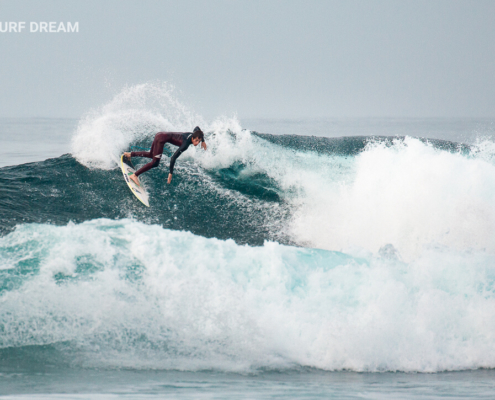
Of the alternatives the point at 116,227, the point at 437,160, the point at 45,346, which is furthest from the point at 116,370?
the point at 437,160

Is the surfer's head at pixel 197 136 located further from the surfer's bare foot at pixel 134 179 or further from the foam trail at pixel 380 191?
the foam trail at pixel 380 191

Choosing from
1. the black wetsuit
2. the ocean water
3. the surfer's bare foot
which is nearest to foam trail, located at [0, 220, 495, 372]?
the ocean water

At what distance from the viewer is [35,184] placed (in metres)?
7.96

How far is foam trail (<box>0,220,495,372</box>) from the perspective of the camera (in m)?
4.34

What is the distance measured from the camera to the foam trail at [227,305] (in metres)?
4.34

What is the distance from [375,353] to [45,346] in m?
3.00

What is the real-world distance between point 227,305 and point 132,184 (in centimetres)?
406

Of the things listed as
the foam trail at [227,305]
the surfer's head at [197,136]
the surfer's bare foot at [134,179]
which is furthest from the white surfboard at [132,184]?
the foam trail at [227,305]

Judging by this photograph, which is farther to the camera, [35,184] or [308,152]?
[308,152]

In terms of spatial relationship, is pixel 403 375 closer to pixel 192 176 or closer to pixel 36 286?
pixel 36 286

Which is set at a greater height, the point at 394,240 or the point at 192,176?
the point at 192,176

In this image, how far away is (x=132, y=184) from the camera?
8.09m

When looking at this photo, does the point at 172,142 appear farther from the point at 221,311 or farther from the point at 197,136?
the point at 221,311

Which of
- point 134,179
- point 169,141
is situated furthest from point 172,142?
point 134,179
